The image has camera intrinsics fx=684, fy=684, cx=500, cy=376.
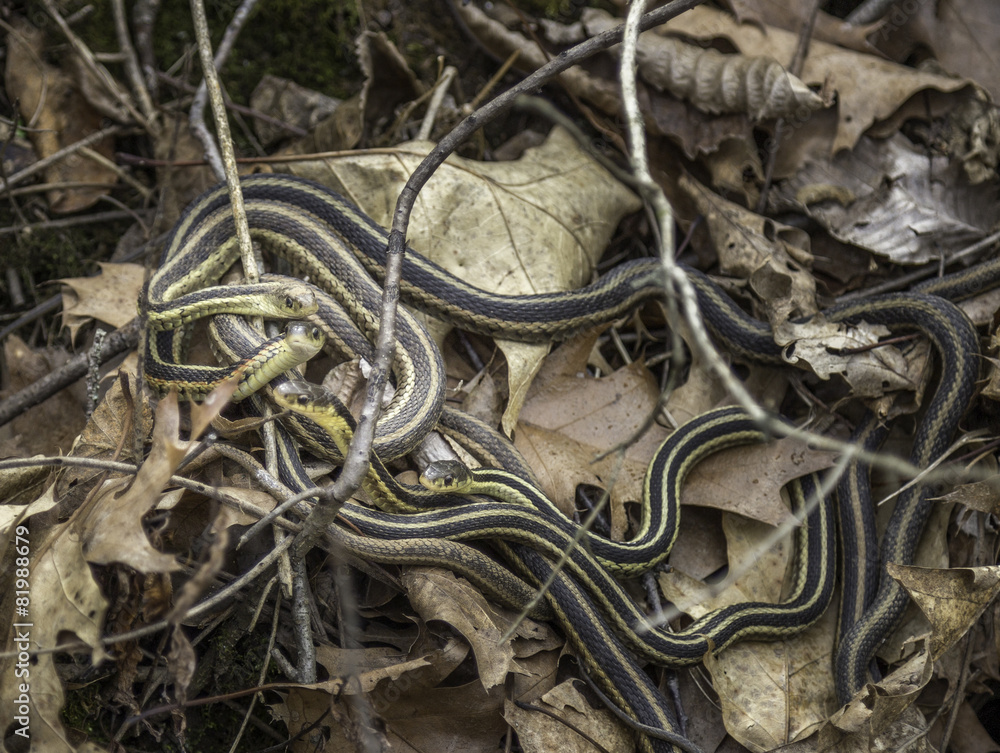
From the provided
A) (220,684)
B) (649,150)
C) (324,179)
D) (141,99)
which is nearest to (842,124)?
(649,150)

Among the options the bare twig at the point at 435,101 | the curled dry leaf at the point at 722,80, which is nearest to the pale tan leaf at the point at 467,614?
the bare twig at the point at 435,101

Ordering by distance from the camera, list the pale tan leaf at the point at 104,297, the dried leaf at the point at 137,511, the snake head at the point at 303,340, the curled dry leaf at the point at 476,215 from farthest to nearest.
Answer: the curled dry leaf at the point at 476,215, the pale tan leaf at the point at 104,297, the snake head at the point at 303,340, the dried leaf at the point at 137,511

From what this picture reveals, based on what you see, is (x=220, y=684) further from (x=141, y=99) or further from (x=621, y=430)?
(x=141, y=99)

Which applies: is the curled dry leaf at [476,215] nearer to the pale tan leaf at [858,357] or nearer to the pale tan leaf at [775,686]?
the pale tan leaf at [858,357]

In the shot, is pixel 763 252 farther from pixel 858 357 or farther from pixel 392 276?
pixel 392 276

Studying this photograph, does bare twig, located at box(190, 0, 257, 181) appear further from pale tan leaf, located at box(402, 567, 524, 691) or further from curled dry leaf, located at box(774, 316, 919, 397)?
curled dry leaf, located at box(774, 316, 919, 397)

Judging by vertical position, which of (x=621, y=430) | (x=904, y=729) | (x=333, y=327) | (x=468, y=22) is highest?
(x=468, y=22)

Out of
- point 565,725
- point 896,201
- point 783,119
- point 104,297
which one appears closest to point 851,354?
point 896,201
